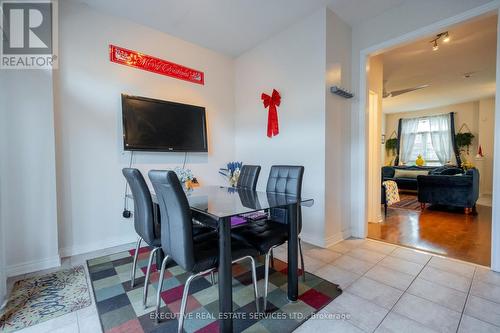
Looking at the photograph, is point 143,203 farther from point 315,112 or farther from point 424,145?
point 424,145

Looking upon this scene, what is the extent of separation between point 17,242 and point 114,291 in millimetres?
1200

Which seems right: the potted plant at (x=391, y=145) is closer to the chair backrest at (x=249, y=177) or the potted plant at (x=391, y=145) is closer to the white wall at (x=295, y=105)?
the white wall at (x=295, y=105)

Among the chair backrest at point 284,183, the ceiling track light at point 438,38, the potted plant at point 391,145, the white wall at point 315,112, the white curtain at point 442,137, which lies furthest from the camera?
the potted plant at point 391,145

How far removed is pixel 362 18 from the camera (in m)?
2.97

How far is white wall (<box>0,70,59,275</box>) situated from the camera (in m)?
2.11

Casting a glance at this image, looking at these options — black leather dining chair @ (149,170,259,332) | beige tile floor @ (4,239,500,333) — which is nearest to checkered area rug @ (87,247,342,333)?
beige tile floor @ (4,239,500,333)

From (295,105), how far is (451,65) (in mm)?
3650

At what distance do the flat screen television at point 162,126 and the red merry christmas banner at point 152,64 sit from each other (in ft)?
1.47

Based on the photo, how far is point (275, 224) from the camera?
6.65ft

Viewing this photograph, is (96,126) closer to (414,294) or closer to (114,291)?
(114,291)

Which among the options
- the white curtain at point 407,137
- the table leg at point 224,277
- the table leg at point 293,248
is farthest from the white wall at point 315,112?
the white curtain at point 407,137

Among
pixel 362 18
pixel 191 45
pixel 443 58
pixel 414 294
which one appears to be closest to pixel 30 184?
pixel 191 45

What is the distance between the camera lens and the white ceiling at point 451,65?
10.8ft

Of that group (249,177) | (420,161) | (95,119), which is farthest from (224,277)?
(420,161)
